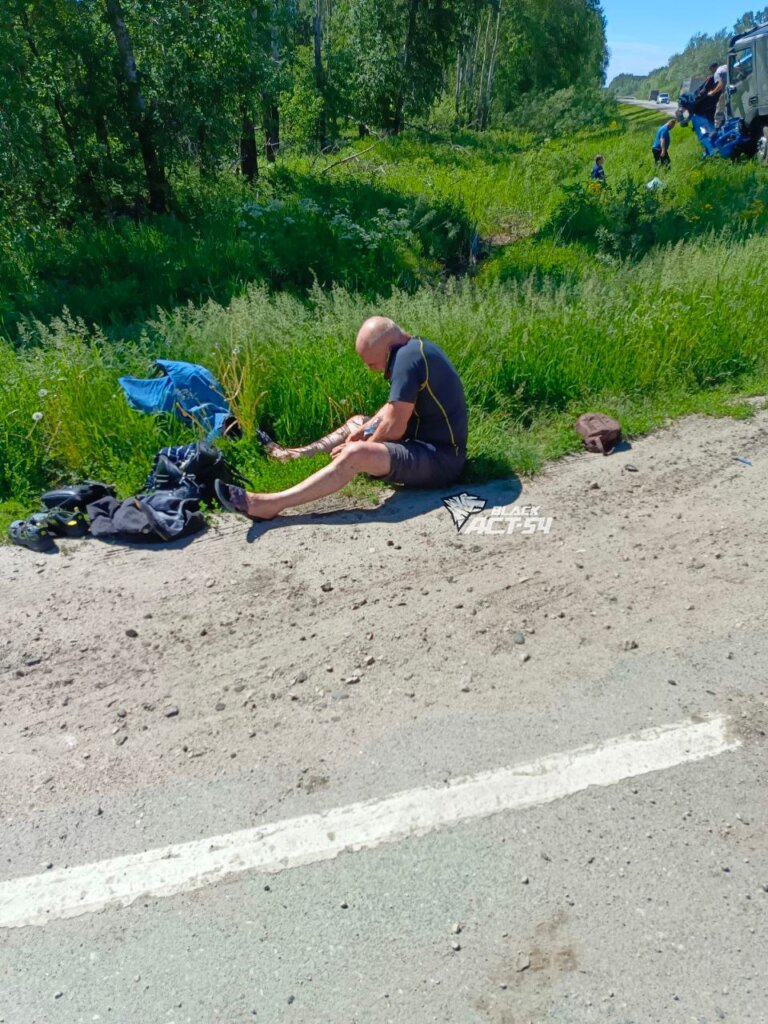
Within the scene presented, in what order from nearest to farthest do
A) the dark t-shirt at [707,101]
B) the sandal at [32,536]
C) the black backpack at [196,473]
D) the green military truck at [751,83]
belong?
1. the sandal at [32,536]
2. the black backpack at [196,473]
3. the green military truck at [751,83]
4. the dark t-shirt at [707,101]

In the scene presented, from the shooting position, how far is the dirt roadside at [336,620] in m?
3.19

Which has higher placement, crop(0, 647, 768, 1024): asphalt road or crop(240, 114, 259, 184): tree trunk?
crop(240, 114, 259, 184): tree trunk

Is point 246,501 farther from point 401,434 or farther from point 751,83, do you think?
point 751,83

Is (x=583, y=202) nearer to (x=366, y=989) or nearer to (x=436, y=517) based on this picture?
(x=436, y=517)

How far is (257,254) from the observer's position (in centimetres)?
1106

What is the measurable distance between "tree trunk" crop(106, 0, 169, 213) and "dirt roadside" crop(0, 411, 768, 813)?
964cm

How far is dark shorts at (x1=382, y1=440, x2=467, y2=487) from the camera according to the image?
16.2ft

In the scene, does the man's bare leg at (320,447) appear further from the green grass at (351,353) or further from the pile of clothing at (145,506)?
the pile of clothing at (145,506)

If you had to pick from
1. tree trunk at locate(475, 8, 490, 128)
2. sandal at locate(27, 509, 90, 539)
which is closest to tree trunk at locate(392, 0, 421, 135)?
tree trunk at locate(475, 8, 490, 128)

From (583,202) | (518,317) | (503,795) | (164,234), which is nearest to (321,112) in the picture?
(583,202)

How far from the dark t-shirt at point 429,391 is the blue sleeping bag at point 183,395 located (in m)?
1.61

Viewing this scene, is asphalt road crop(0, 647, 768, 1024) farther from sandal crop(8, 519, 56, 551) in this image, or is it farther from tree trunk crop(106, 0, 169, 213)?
tree trunk crop(106, 0, 169, 213)

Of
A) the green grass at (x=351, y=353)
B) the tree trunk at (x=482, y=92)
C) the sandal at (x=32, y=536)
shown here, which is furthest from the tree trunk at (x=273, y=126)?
the tree trunk at (x=482, y=92)

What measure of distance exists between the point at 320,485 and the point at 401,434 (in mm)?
670
